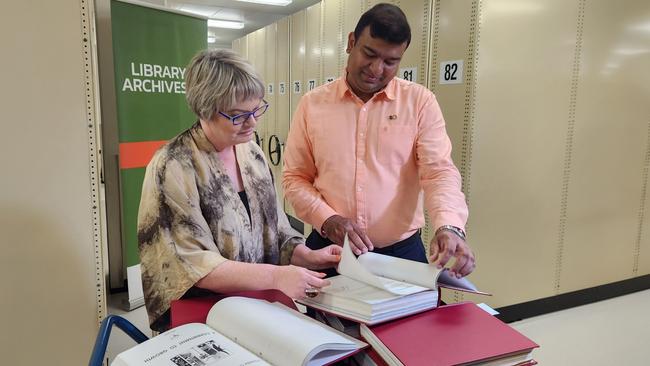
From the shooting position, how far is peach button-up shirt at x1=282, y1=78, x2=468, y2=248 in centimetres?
159

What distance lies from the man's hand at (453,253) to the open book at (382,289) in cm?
3

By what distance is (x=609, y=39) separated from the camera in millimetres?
3410

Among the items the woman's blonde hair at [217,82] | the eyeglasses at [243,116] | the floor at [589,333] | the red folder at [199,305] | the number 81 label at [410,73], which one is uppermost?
the number 81 label at [410,73]

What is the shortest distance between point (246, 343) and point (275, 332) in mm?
63

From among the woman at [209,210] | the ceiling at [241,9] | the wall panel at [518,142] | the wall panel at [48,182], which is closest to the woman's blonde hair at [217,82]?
the woman at [209,210]

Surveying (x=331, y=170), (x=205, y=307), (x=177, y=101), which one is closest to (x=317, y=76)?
(x=177, y=101)

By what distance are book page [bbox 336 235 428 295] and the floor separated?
1801 millimetres

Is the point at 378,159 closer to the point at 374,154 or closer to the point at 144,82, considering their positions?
the point at 374,154

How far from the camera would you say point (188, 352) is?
801mm

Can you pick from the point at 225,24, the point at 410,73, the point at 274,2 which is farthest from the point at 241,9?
the point at 410,73

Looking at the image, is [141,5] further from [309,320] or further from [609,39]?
[609,39]

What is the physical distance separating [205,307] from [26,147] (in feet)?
3.67

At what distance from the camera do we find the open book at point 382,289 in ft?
2.99

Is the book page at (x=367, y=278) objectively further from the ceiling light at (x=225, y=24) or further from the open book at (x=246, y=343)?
the ceiling light at (x=225, y=24)
